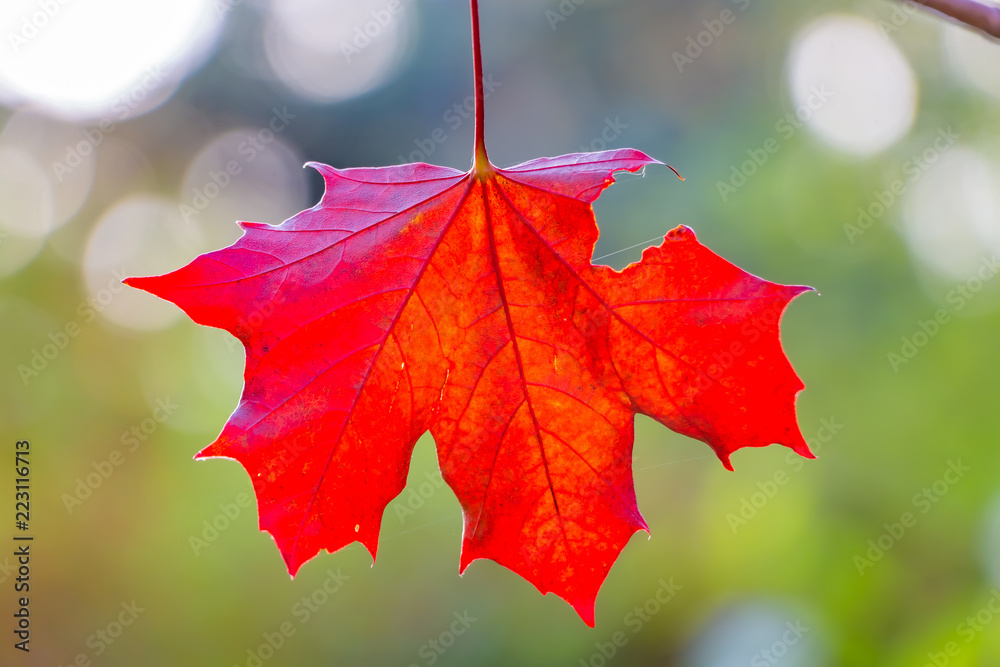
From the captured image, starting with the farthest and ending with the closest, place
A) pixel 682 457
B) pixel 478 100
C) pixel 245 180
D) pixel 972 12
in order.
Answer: pixel 245 180
pixel 682 457
pixel 478 100
pixel 972 12

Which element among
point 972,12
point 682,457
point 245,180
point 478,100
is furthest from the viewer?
point 245,180

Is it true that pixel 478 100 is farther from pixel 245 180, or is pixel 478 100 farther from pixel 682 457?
pixel 245 180

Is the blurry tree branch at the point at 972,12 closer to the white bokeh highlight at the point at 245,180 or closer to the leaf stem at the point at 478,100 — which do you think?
the leaf stem at the point at 478,100

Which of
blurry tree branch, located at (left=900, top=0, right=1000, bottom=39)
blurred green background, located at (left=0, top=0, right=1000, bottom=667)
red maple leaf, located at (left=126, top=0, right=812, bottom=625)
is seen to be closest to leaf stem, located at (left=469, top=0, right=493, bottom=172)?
red maple leaf, located at (left=126, top=0, right=812, bottom=625)

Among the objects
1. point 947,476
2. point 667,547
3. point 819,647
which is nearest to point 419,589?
point 667,547

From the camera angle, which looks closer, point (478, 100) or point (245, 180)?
point (478, 100)

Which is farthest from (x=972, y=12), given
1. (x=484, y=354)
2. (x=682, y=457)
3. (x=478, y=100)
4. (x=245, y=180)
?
(x=245, y=180)

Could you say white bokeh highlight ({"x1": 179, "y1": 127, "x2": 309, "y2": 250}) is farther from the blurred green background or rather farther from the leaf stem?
the leaf stem

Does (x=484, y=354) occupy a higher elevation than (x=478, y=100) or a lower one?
lower
